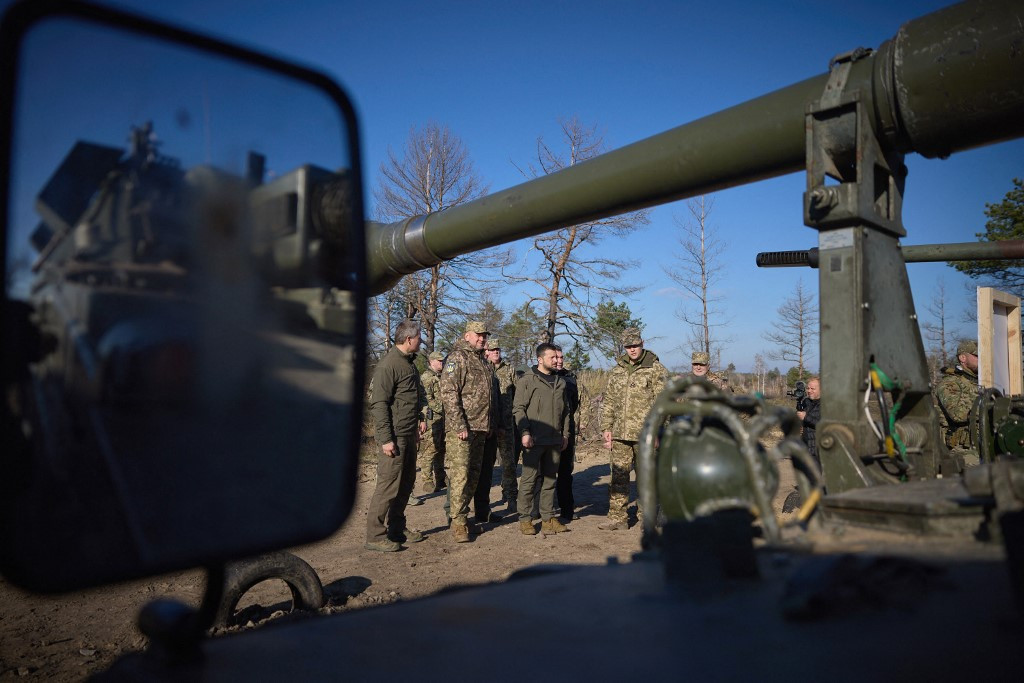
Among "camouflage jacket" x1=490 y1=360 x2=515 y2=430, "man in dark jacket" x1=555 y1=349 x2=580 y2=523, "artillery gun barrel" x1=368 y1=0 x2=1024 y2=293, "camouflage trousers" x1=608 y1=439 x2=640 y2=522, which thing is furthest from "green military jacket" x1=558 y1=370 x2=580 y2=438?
"artillery gun barrel" x1=368 y1=0 x2=1024 y2=293

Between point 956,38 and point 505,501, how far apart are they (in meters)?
8.04

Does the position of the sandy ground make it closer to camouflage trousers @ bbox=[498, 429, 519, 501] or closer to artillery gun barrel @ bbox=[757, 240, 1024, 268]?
camouflage trousers @ bbox=[498, 429, 519, 501]

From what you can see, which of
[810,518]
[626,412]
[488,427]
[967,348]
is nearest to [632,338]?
[626,412]

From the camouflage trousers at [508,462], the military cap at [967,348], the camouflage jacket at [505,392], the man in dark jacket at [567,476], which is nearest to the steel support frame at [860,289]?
the man in dark jacket at [567,476]

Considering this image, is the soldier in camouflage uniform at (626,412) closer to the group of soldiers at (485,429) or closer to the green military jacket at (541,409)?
the group of soldiers at (485,429)

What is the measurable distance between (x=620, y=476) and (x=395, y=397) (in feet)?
8.85

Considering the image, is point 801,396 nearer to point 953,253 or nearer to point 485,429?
point 953,253

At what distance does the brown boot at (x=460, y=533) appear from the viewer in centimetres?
746

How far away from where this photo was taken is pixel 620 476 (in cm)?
804

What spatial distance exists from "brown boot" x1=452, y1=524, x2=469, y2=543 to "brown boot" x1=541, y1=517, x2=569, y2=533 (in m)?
0.88

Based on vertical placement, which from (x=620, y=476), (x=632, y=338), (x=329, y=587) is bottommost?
(x=329, y=587)

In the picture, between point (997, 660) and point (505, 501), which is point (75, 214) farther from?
point (505, 501)

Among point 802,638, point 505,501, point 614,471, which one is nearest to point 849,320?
point 802,638

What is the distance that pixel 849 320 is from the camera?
9.36ft
